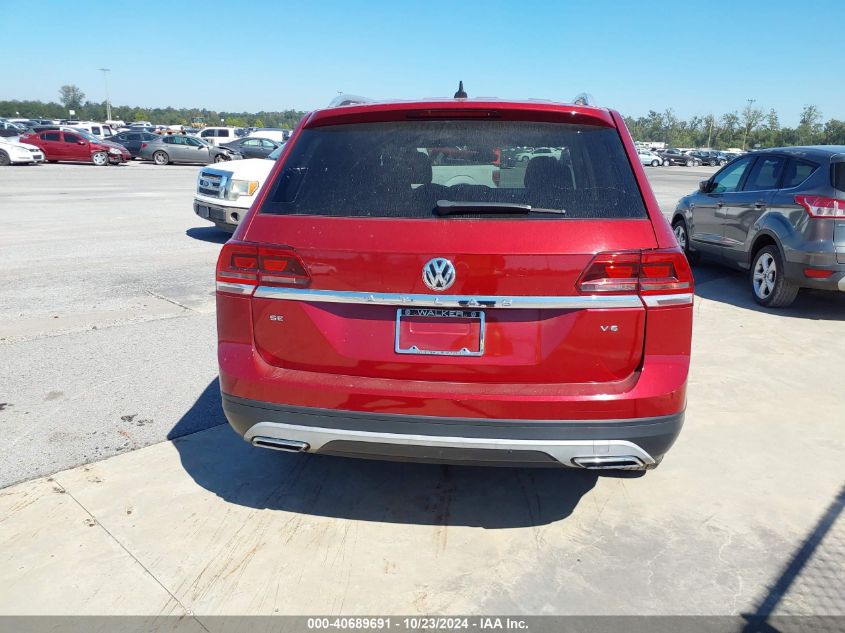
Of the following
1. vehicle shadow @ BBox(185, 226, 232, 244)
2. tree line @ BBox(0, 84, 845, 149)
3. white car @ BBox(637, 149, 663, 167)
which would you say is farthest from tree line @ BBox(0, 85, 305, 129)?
vehicle shadow @ BBox(185, 226, 232, 244)

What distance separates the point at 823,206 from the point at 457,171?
17.6 feet

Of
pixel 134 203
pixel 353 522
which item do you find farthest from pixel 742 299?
pixel 134 203

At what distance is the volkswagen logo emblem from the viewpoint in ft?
8.80

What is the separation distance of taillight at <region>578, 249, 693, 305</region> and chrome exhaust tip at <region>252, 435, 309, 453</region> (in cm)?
132

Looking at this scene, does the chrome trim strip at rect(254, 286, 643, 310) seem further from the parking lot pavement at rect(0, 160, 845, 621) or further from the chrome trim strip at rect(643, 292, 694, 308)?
the parking lot pavement at rect(0, 160, 845, 621)

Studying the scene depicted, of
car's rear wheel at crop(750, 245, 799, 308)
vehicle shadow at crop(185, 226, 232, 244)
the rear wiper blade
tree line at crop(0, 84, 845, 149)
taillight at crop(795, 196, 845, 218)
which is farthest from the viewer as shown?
tree line at crop(0, 84, 845, 149)

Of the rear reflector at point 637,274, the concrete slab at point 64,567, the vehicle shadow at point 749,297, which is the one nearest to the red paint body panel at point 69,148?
the vehicle shadow at point 749,297

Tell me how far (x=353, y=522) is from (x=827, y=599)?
2.05 metres

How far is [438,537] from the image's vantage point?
3189 millimetres

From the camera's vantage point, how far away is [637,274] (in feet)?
8.96

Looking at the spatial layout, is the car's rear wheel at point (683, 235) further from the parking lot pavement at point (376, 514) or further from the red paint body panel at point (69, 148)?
the red paint body panel at point (69, 148)

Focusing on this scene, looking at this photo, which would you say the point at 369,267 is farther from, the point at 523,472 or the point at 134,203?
the point at 134,203

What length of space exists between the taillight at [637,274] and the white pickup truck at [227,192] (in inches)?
325

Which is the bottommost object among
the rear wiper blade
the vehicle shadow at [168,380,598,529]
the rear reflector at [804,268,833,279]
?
the vehicle shadow at [168,380,598,529]
